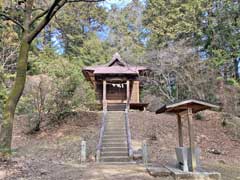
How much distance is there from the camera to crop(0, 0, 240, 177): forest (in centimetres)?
1694

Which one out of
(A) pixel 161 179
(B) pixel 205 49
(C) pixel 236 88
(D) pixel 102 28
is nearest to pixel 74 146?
(A) pixel 161 179

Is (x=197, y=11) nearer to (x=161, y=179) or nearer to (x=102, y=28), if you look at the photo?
(x=102, y=28)

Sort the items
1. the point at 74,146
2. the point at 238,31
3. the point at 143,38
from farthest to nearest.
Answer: the point at 143,38, the point at 238,31, the point at 74,146

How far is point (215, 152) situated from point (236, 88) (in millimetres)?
6468

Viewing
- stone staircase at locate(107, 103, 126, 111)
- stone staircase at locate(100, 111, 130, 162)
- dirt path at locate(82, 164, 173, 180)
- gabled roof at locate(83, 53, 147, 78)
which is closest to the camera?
dirt path at locate(82, 164, 173, 180)

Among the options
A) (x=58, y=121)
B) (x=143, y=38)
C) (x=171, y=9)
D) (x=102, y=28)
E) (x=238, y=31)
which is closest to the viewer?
(x=58, y=121)

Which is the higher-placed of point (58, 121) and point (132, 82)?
point (132, 82)

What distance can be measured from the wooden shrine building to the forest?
3.77 feet

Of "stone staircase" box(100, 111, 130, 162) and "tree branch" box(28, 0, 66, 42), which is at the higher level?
"tree branch" box(28, 0, 66, 42)

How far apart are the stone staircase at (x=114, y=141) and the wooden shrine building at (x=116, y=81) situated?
4526mm

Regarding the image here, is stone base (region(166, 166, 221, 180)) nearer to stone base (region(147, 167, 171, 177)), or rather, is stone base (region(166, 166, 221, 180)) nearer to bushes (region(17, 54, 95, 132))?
stone base (region(147, 167, 171, 177))

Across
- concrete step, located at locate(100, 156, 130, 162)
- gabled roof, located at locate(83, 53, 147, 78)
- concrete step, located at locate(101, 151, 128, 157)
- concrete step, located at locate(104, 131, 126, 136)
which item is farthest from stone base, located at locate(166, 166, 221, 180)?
gabled roof, located at locate(83, 53, 147, 78)

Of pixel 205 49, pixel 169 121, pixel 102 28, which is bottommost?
pixel 169 121

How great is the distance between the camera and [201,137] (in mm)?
17062
